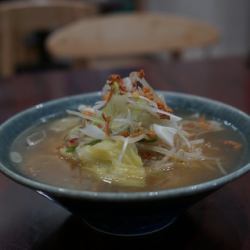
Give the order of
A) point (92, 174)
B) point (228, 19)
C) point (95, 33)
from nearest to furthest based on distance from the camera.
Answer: point (92, 174) < point (95, 33) < point (228, 19)

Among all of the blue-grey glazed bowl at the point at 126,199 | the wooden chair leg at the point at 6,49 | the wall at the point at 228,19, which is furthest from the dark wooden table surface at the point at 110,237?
the wall at the point at 228,19

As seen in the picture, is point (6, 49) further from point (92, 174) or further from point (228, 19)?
point (228, 19)

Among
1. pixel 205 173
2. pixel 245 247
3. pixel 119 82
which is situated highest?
pixel 119 82

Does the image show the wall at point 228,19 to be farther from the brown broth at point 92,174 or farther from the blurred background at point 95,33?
the brown broth at point 92,174

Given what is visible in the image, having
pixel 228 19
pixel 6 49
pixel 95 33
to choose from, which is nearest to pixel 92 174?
pixel 95 33

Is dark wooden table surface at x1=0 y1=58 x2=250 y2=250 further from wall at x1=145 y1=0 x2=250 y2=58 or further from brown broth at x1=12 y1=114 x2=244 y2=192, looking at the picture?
wall at x1=145 y1=0 x2=250 y2=58

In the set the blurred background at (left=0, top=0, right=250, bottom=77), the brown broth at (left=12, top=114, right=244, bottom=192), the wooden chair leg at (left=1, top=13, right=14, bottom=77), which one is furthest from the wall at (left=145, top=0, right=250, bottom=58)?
the brown broth at (left=12, top=114, right=244, bottom=192)

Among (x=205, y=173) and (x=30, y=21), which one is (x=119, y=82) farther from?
(x=30, y=21)

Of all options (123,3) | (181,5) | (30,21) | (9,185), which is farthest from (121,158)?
(123,3)
